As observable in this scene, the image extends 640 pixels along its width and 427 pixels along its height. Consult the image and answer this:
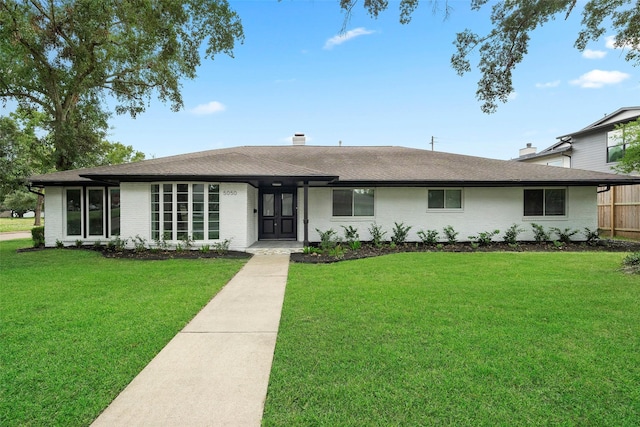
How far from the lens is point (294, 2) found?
6.49 m

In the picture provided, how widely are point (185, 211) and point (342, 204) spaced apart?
5706 mm

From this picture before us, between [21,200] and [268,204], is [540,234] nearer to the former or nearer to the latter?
[268,204]

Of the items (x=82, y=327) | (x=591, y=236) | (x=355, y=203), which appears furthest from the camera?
(x=355, y=203)

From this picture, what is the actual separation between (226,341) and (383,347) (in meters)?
1.81

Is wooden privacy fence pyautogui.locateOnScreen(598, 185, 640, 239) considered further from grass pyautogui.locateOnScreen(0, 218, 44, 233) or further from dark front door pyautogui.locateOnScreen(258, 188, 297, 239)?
grass pyautogui.locateOnScreen(0, 218, 44, 233)

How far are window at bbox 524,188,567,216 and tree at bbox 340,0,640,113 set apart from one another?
6.32 meters

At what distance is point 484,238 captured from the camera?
12.2 meters

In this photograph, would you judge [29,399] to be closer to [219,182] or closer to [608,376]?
[608,376]

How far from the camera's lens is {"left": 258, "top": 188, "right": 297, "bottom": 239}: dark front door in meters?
13.5

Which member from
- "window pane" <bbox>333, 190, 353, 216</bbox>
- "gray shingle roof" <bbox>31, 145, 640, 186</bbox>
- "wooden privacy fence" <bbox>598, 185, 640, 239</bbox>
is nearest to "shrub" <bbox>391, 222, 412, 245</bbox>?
"gray shingle roof" <bbox>31, 145, 640, 186</bbox>

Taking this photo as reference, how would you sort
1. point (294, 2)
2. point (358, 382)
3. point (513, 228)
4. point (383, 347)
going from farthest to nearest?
point (513, 228), point (294, 2), point (383, 347), point (358, 382)

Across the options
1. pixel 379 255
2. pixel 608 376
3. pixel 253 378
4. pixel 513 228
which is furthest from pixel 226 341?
pixel 513 228

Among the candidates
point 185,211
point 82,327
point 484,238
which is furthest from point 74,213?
point 484,238

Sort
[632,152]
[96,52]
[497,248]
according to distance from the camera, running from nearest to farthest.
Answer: [497,248] → [632,152] → [96,52]
